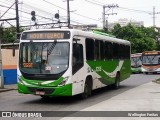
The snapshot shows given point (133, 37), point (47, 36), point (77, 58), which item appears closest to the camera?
point (47, 36)

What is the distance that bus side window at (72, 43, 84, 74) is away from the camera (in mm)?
14904

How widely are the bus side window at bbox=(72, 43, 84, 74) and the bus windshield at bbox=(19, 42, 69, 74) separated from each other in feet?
1.31

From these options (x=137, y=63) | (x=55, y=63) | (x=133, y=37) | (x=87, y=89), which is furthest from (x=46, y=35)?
(x=133, y=37)

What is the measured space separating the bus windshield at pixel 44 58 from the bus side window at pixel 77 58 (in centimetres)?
40

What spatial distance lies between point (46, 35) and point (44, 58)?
970 millimetres

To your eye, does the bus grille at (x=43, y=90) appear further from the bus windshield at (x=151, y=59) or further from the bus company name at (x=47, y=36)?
the bus windshield at (x=151, y=59)

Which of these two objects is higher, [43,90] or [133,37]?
[133,37]

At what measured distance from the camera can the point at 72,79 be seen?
1459cm

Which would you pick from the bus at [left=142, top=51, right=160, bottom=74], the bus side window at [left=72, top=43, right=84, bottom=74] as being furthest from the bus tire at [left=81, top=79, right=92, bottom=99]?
the bus at [left=142, top=51, right=160, bottom=74]

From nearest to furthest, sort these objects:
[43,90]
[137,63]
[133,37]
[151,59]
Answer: [43,90], [151,59], [137,63], [133,37]

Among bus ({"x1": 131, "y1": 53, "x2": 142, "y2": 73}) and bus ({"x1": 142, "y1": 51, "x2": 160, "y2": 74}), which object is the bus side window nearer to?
bus ({"x1": 142, "y1": 51, "x2": 160, "y2": 74})

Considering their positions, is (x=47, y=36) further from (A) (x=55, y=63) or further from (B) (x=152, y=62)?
(B) (x=152, y=62)

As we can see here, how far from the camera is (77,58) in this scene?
15.2 m

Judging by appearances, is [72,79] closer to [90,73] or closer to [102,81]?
[90,73]
